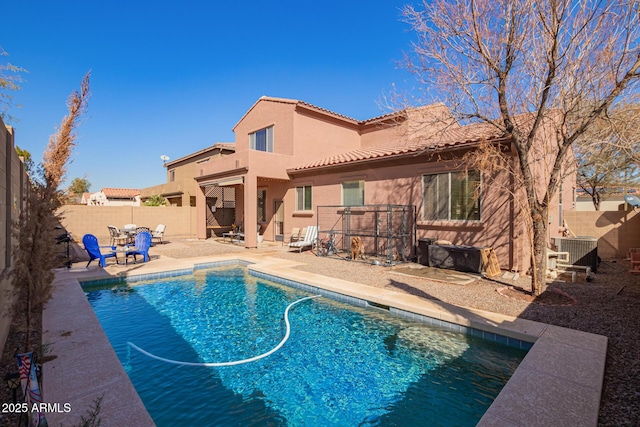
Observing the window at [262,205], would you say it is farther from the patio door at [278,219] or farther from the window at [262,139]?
the window at [262,139]

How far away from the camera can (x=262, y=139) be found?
63.1 feet

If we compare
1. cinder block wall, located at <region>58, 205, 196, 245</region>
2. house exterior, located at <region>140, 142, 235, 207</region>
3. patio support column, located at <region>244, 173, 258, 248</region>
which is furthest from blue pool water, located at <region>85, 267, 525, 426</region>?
house exterior, located at <region>140, 142, 235, 207</region>

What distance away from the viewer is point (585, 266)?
33.2 feet

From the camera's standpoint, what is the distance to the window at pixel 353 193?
14.4 metres

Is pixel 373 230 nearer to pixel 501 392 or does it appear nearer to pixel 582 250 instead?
pixel 582 250

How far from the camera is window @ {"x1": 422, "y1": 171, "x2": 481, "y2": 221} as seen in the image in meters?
10.7

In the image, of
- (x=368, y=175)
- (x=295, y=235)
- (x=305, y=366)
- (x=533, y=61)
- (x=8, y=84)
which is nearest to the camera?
(x=305, y=366)

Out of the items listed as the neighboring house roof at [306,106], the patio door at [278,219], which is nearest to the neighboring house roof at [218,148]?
the neighboring house roof at [306,106]

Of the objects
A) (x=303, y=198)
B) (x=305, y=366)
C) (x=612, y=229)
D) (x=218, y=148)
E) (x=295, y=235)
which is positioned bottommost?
(x=305, y=366)

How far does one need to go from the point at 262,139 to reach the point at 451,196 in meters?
11.8

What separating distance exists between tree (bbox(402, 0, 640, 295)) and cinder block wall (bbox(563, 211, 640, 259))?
293 inches

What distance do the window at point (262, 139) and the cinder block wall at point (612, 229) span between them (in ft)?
49.9

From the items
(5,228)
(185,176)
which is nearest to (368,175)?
(5,228)

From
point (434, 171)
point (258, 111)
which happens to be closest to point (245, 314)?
point (434, 171)
